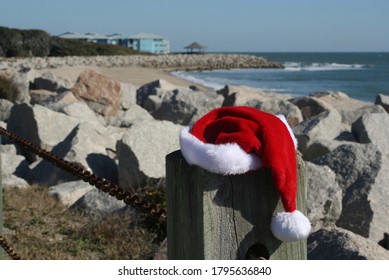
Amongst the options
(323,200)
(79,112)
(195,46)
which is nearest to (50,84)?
(79,112)

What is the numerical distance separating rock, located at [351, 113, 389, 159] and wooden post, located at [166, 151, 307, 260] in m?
6.11

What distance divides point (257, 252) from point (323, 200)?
129 inches

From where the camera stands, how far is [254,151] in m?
1.96

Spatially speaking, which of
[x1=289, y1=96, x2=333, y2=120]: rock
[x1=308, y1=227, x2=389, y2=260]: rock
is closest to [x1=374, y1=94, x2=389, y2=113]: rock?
[x1=289, y1=96, x2=333, y2=120]: rock

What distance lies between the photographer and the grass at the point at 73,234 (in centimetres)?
514

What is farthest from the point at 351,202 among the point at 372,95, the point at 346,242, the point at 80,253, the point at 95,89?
the point at 372,95

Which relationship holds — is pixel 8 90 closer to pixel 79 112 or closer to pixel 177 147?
pixel 79 112

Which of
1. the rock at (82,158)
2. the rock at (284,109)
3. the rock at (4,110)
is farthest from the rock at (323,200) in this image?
the rock at (4,110)

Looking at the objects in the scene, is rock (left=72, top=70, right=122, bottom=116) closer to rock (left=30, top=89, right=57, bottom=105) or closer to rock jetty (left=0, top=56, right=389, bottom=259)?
rock jetty (left=0, top=56, right=389, bottom=259)

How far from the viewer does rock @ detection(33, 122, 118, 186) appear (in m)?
7.45

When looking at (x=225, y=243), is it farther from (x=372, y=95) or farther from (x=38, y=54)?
(x=38, y=54)

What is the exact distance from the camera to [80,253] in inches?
203

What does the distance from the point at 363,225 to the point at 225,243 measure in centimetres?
376

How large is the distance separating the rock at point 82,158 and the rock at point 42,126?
0.59 meters
